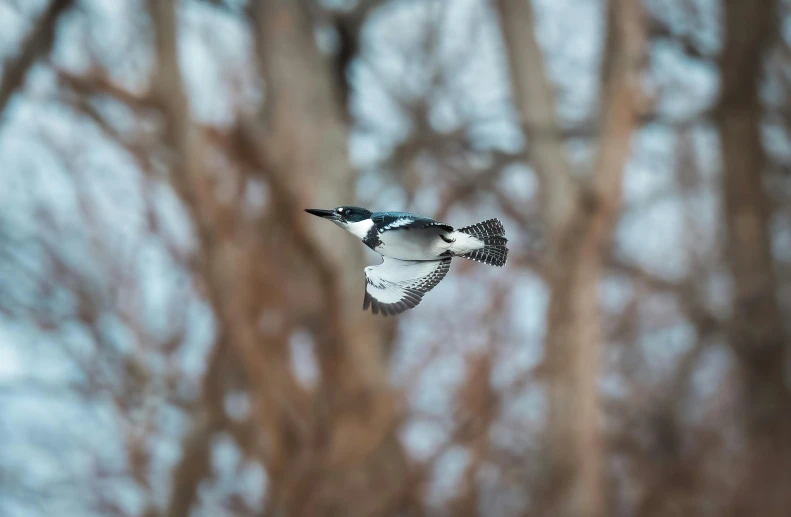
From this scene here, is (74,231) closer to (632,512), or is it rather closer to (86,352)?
(86,352)

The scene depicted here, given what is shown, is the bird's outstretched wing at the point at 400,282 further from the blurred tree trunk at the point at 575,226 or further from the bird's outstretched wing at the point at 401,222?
the blurred tree trunk at the point at 575,226

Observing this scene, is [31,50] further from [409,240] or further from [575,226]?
[409,240]

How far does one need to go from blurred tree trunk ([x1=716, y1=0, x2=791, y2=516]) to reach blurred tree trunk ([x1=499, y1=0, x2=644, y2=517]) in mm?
1958

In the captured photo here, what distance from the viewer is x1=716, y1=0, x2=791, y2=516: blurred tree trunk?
5.95 metres

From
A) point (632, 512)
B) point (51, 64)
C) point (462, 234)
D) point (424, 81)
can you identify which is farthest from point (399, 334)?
point (462, 234)

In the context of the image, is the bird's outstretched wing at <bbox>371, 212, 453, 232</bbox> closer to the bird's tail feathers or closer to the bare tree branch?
the bird's tail feathers

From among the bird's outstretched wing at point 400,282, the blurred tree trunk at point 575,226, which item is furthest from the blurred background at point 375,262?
the bird's outstretched wing at point 400,282

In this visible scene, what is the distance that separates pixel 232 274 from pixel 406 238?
3.92 metres

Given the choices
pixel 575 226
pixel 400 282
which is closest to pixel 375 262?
pixel 575 226

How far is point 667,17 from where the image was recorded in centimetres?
568

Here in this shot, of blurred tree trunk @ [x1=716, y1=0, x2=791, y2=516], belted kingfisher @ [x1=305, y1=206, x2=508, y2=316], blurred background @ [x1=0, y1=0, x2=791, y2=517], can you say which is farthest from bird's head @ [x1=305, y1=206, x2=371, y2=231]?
blurred tree trunk @ [x1=716, y1=0, x2=791, y2=516]

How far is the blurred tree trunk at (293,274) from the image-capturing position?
14.1 ft

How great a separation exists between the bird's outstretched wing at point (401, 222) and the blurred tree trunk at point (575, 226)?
3.23 metres

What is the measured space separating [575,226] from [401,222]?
3.46m
